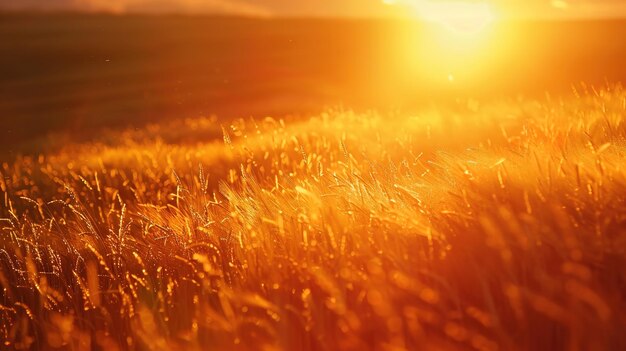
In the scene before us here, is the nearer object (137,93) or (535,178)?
(535,178)

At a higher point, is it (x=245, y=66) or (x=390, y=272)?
(x=245, y=66)

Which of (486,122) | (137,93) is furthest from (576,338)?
(137,93)

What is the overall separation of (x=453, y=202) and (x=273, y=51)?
35959 mm

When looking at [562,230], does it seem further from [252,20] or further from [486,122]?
[252,20]

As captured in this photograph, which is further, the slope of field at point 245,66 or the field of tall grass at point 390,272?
the slope of field at point 245,66

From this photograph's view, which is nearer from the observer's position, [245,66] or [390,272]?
[390,272]

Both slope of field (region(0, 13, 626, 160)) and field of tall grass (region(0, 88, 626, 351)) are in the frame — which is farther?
slope of field (region(0, 13, 626, 160))

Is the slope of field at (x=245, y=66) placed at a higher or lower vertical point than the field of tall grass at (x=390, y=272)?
higher

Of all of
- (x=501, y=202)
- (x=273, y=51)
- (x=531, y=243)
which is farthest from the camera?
(x=273, y=51)

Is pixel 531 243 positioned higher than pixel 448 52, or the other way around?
pixel 448 52

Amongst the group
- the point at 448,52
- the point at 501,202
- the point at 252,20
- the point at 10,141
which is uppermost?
the point at 252,20

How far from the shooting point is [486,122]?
549cm

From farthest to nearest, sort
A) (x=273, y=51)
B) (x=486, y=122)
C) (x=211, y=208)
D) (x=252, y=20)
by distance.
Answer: (x=252, y=20), (x=273, y=51), (x=486, y=122), (x=211, y=208)

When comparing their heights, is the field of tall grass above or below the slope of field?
below
